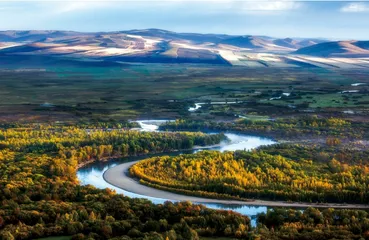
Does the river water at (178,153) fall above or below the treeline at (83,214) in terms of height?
below

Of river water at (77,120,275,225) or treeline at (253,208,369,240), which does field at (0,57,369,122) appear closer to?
river water at (77,120,275,225)

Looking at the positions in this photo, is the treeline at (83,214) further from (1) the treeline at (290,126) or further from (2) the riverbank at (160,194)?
(1) the treeline at (290,126)

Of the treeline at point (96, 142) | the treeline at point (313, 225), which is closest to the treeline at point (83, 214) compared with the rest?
the treeline at point (313, 225)

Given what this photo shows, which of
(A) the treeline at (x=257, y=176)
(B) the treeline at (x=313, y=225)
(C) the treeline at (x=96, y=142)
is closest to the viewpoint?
(B) the treeline at (x=313, y=225)

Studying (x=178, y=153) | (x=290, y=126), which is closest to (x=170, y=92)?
(x=290, y=126)

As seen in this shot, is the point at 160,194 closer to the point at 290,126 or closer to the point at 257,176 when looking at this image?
the point at 257,176

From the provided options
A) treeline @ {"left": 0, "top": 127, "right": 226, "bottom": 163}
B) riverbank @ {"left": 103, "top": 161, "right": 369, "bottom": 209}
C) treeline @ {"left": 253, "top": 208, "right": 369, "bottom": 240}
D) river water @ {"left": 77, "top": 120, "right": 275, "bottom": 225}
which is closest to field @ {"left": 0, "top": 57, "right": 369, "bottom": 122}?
river water @ {"left": 77, "top": 120, "right": 275, "bottom": 225}

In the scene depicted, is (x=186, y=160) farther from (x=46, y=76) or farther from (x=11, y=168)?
(x=46, y=76)
